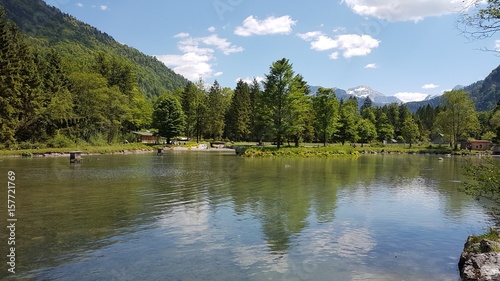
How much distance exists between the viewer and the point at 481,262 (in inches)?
311

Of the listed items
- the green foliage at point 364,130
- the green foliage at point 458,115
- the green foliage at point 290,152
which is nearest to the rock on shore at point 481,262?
the green foliage at point 290,152

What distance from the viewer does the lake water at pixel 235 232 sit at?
8336 millimetres

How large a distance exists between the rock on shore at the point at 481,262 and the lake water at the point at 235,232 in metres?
0.47

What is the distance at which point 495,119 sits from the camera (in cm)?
8194

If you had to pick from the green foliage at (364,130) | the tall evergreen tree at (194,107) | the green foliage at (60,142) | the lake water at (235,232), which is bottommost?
the lake water at (235,232)

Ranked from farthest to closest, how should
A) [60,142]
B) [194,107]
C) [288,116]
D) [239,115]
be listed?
[239,115] → [194,107] → [288,116] → [60,142]

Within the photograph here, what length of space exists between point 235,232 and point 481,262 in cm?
676

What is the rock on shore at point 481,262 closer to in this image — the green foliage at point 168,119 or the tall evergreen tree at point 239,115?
the green foliage at point 168,119

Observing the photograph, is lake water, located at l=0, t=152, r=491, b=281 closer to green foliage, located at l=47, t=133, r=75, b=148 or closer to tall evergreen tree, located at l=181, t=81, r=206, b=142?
green foliage, located at l=47, t=133, r=75, b=148

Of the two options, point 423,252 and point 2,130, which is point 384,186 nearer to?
point 423,252

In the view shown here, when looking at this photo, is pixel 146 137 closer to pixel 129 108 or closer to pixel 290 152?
pixel 129 108

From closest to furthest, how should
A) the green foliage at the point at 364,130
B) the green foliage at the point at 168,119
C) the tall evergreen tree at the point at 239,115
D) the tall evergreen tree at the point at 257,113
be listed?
the tall evergreen tree at the point at 257,113, the green foliage at the point at 168,119, the tall evergreen tree at the point at 239,115, the green foliage at the point at 364,130

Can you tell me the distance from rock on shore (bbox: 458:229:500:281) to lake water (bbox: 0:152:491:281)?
0.47 meters

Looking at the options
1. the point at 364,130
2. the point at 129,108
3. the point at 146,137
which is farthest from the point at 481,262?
the point at 364,130
